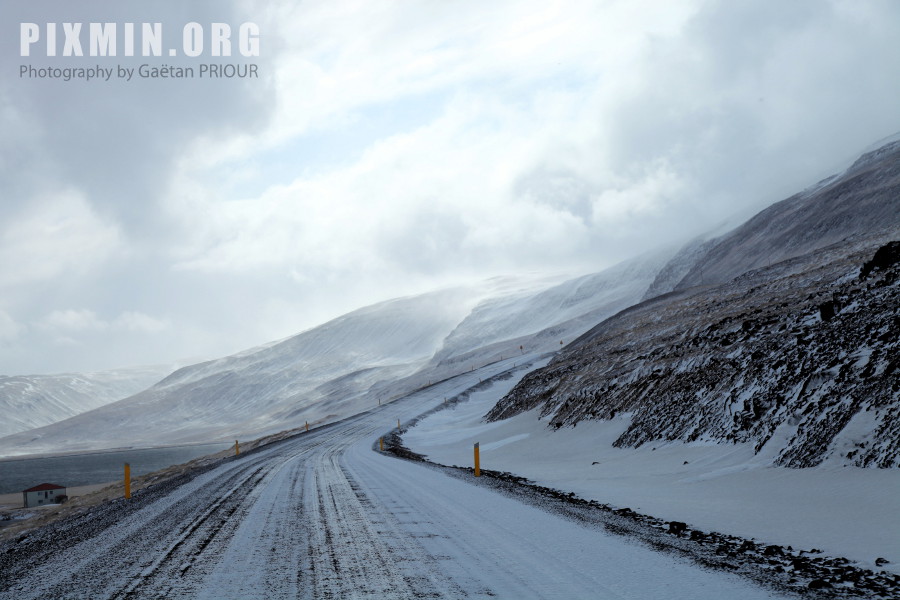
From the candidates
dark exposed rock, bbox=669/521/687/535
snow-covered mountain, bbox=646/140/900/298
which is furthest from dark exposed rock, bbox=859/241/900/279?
snow-covered mountain, bbox=646/140/900/298

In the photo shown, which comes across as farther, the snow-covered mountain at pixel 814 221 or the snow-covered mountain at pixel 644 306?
the snow-covered mountain at pixel 814 221

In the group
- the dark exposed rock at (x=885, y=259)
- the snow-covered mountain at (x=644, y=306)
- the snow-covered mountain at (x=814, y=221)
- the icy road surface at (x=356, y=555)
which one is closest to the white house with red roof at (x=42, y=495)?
the snow-covered mountain at (x=644, y=306)

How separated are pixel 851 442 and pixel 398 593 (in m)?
9.09

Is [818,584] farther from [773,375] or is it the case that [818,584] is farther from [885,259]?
[885,259]

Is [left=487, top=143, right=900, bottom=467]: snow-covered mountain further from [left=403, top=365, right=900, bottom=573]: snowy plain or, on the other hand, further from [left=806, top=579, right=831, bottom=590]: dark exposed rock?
[left=806, top=579, right=831, bottom=590]: dark exposed rock

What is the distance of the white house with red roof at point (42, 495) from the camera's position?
5919 cm

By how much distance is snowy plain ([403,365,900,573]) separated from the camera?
8.50 m

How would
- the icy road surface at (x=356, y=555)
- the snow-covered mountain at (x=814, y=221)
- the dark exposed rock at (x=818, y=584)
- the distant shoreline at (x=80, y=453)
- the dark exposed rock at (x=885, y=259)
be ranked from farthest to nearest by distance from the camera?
the distant shoreline at (x=80, y=453), the snow-covered mountain at (x=814, y=221), the dark exposed rock at (x=885, y=259), the icy road surface at (x=356, y=555), the dark exposed rock at (x=818, y=584)

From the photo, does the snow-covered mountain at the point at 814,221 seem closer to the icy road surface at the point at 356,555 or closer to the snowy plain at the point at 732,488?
the snowy plain at the point at 732,488

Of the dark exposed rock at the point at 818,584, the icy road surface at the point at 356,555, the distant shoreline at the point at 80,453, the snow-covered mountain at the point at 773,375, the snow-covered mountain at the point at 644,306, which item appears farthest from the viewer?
the distant shoreline at the point at 80,453

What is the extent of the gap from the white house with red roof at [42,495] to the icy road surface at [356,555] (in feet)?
183

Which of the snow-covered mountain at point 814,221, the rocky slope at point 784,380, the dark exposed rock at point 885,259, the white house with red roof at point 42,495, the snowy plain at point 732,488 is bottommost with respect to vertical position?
the white house with red roof at point 42,495

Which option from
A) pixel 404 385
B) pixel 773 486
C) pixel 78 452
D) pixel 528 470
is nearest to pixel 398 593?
pixel 773 486

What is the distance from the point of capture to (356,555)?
8047 millimetres
